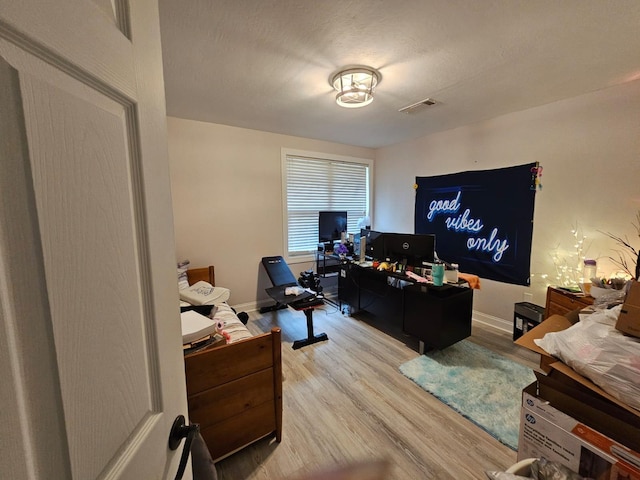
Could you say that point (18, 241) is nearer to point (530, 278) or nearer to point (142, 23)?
point (142, 23)

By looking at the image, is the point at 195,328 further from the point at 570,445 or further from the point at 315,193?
the point at 315,193

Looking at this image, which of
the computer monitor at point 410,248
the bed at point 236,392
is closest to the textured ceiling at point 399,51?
the computer monitor at point 410,248

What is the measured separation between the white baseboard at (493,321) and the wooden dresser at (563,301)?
1.97ft

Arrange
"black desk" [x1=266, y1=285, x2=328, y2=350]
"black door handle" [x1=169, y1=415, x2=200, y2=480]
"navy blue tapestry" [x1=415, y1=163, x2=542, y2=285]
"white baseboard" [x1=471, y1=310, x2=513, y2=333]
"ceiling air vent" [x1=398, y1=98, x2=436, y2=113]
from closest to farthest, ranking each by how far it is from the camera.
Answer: "black door handle" [x1=169, y1=415, x2=200, y2=480], "ceiling air vent" [x1=398, y1=98, x2=436, y2=113], "black desk" [x1=266, y1=285, x2=328, y2=350], "navy blue tapestry" [x1=415, y1=163, x2=542, y2=285], "white baseboard" [x1=471, y1=310, x2=513, y2=333]

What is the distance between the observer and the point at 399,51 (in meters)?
1.77

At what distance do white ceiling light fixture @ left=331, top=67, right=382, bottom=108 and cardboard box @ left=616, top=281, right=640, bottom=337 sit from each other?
2073 mm

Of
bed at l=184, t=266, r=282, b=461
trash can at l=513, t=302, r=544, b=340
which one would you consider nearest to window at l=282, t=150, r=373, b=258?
bed at l=184, t=266, r=282, b=461

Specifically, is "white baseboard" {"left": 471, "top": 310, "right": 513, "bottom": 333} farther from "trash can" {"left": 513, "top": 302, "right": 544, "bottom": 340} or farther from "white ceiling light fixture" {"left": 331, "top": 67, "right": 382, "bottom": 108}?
"white ceiling light fixture" {"left": 331, "top": 67, "right": 382, "bottom": 108}

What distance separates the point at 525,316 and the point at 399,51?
9.16 feet

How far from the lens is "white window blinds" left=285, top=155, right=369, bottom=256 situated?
3971 mm

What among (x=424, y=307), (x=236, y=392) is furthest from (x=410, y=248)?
(x=236, y=392)

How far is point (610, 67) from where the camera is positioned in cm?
195

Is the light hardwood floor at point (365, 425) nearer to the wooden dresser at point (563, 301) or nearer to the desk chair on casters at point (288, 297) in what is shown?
the desk chair on casters at point (288, 297)

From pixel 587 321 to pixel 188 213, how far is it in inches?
143
